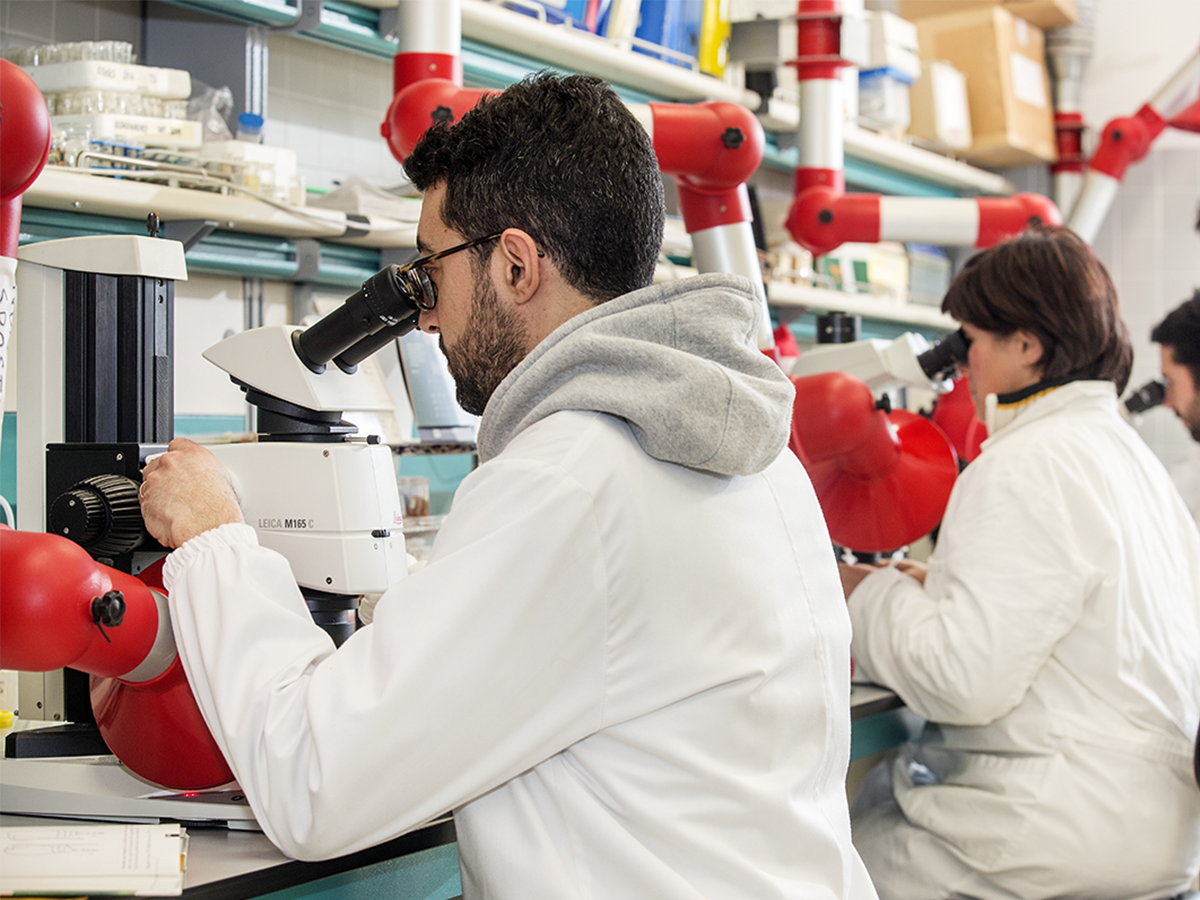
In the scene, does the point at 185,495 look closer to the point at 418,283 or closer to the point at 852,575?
the point at 418,283

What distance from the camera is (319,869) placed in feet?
3.50

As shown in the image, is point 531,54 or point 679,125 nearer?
point 679,125

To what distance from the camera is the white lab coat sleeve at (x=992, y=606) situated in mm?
1709

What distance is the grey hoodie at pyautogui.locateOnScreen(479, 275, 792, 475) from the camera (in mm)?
958

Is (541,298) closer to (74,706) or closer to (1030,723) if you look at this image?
(74,706)

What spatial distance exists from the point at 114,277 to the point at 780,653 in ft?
2.95

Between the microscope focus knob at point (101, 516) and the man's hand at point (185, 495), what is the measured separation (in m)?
0.02

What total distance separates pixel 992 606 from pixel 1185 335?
1.43 m

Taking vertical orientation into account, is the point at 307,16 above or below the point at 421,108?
above

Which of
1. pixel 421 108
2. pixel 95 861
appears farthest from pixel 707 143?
pixel 95 861

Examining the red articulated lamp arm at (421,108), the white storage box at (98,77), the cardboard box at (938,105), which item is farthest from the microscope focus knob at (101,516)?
the cardboard box at (938,105)

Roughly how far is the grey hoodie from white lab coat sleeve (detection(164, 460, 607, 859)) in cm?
9

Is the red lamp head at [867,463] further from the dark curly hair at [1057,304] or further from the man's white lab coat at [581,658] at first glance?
the man's white lab coat at [581,658]

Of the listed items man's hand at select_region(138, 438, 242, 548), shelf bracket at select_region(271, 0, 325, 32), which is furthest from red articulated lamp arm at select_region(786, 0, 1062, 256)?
man's hand at select_region(138, 438, 242, 548)
